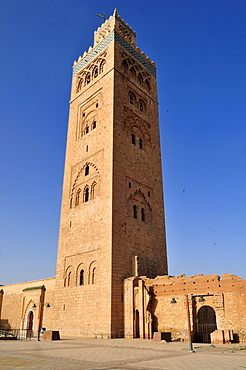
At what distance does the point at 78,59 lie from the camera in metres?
28.5

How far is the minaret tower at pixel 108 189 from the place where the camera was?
17.8 meters

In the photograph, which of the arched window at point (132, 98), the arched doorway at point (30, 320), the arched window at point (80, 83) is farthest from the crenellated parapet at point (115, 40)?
the arched doorway at point (30, 320)

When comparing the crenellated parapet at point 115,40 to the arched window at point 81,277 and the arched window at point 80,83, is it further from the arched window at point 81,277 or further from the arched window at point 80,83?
the arched window at point 81,277

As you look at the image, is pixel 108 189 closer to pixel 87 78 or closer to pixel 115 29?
pixel 87 78

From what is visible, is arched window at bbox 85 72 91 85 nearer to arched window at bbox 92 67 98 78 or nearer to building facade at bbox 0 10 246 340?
building facade at bbox 0 10 246 340

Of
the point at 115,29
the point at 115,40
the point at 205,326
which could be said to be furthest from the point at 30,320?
the point at 115,29

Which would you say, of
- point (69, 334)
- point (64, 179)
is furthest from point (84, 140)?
point (69, 334)

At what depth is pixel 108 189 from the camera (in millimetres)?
19219

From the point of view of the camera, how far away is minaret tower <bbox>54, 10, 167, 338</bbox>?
58.3 feet

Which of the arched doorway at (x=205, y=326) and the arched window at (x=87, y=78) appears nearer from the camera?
the arched doorway at (x=205, y=326)

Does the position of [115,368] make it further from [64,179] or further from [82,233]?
[64,179]

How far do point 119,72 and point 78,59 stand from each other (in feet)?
23.0

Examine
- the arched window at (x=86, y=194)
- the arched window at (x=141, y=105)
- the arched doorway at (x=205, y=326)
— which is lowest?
the arched doorway at (x=205, y=326)

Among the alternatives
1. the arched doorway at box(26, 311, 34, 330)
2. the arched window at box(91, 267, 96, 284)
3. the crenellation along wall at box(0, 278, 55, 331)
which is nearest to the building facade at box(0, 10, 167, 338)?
the arched window at box(91, 267, 96, 284)
